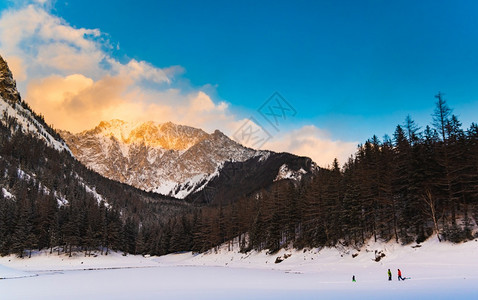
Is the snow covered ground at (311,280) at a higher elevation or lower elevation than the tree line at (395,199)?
lower

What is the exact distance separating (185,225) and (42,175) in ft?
312

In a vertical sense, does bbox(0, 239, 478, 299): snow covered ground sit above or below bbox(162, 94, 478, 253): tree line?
below

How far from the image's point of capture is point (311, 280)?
101ft

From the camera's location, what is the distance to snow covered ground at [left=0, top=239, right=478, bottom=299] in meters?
21.0

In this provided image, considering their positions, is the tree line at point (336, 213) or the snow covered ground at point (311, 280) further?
the tree line at point (336, 213)

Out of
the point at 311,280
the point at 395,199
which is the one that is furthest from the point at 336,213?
the point at 311,280

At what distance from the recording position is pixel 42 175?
163m

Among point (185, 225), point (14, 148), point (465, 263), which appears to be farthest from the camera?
point (14, 148)

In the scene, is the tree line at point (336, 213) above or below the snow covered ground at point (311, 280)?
above

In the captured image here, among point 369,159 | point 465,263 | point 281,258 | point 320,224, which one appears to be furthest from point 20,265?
point 465,263

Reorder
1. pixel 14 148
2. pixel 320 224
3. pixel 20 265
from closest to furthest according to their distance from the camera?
pixel 320 224 < pixel 20 265 < pixel 14 148

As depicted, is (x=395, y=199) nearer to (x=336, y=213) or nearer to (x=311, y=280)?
(x=336, y=213)

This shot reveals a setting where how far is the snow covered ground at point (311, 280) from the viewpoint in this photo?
69.0 ft

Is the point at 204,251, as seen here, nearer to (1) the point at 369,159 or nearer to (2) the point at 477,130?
(1) the point at 369,159
